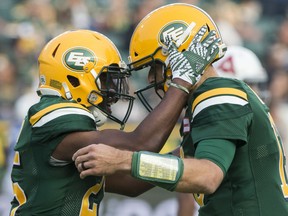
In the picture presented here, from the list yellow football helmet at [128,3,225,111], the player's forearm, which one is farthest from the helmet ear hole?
the player's forearm

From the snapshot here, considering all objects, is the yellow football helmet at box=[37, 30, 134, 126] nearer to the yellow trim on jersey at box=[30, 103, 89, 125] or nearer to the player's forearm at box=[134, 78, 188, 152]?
the yellow trim on jersey at box=[30, 103, 89, 125]

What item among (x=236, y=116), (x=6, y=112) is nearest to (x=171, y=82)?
(x=236, y=116)

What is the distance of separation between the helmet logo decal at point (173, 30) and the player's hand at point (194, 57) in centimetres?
6

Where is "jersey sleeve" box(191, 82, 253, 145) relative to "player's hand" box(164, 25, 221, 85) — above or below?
below

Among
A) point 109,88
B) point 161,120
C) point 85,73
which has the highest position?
point 85,73

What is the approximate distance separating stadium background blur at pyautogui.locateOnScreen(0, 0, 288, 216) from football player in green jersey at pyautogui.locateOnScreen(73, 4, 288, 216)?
432 cm

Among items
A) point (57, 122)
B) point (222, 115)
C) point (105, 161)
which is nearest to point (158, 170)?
point (105, 161)

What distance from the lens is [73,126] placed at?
3.65 meters

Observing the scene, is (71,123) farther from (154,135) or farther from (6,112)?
(6,112)

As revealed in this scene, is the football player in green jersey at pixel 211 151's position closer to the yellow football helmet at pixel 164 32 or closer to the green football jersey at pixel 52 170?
the yellow football helmet at pixel 164 32

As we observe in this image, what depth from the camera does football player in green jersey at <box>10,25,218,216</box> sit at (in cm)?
364

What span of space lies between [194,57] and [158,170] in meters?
0.69

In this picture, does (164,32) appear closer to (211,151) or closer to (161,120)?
(161,120)

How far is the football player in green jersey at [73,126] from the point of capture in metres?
3.64
